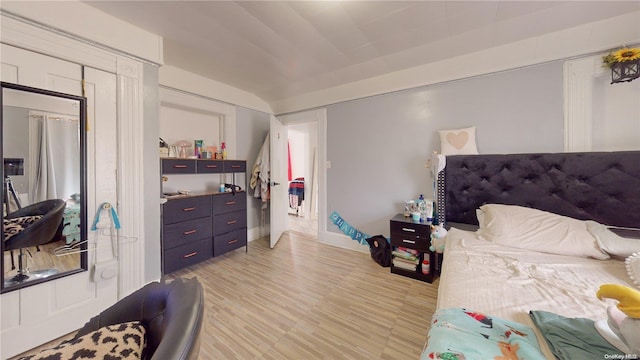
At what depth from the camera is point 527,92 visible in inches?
84.0

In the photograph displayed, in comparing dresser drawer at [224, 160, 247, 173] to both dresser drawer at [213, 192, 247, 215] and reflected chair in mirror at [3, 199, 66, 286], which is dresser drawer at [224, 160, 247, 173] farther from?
reflected chair in mirror at [3, 199, 66, 286]

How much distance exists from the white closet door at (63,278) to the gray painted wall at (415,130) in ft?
8.22

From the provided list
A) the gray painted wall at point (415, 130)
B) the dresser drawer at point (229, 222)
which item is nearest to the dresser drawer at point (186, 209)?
the dresser drawer at point (229, 222)

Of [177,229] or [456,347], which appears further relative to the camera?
[177,229]

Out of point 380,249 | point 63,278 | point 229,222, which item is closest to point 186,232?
point 229,222

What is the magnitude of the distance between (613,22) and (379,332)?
3.07 m

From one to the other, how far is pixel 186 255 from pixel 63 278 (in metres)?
0.98

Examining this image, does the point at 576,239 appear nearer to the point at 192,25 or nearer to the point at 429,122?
the point at 429,122

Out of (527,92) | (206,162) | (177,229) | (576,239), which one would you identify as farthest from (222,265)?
(527,92)

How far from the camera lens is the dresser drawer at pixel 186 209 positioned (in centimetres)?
240

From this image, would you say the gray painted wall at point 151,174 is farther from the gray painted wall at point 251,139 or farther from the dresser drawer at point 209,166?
the gray painted wall at point 251,139

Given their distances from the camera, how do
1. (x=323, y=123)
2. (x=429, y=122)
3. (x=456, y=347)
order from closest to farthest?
1. (x=456, y=347)
2. (x=429, y=122)
3. (x=323, y=123)

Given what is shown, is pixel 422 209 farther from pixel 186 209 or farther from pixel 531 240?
pixel 186 209

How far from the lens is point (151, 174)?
2.05 m
